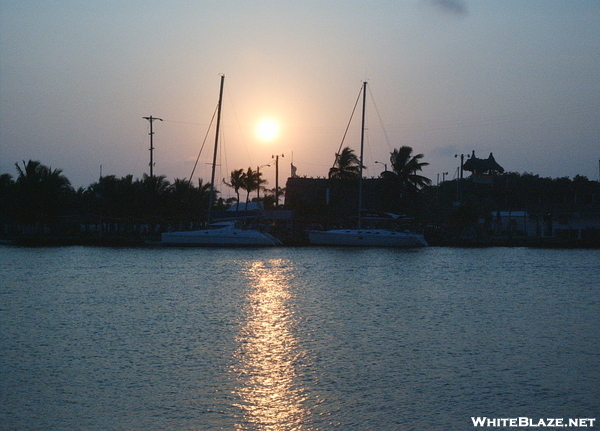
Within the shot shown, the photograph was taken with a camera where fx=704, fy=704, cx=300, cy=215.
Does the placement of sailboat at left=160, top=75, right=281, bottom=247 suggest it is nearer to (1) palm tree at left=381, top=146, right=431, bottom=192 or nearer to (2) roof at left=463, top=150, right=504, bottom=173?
(1) palm tree at left=381, top=146, right=431, bottom=192

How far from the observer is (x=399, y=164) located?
249ft

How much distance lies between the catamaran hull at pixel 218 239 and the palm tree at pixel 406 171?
1893cm

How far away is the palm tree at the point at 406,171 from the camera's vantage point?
75500mm

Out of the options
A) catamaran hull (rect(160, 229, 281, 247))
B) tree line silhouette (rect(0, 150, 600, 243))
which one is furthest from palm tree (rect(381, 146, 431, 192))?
catamaran hull (rect(160, 229, 281, 247))

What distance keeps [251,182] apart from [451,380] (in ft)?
266

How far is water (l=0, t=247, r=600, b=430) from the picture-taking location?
12.0 meters

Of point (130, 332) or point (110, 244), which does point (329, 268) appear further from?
point (110, 244)

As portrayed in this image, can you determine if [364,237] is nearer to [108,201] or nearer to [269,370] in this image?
[108,201]

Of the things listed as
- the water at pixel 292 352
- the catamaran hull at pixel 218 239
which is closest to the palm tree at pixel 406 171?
the catamaran hull at pixel 218 239

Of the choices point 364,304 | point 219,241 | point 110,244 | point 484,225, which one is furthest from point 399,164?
point 364,304

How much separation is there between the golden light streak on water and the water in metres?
0.05

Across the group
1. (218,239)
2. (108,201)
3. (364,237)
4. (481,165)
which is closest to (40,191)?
(108,201)

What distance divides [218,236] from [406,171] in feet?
81.6

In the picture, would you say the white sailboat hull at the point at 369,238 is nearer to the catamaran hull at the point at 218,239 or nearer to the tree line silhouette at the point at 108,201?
the catamaran hull at the point at 218,239
